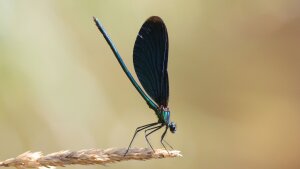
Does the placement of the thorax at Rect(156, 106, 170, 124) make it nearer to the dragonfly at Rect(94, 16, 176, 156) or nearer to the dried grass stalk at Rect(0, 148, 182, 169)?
the dragonfly at Rect(94, 16, 176, 156)

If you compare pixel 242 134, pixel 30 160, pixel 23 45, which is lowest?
pixel 242 134

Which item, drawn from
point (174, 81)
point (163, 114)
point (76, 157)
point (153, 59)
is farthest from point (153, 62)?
point (174, 81)

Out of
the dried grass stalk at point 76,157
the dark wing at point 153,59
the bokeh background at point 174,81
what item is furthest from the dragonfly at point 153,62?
the bokeh background at point 174,81

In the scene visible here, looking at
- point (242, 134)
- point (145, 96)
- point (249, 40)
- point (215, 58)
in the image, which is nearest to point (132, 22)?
point (215, 58)

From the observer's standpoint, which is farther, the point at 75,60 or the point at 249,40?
the point at 249,40

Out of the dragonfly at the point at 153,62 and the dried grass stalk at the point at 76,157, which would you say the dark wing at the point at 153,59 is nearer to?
the dragonfly at the point at 153,62

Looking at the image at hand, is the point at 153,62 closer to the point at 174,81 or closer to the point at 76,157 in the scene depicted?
the point at 76,157

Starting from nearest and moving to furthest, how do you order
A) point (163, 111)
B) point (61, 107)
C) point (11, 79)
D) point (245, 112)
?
point (163, 111)
point (11, 79)
point (61, 107)
point (245, 112)

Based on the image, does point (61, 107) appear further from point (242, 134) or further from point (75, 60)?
point (242, 134)
